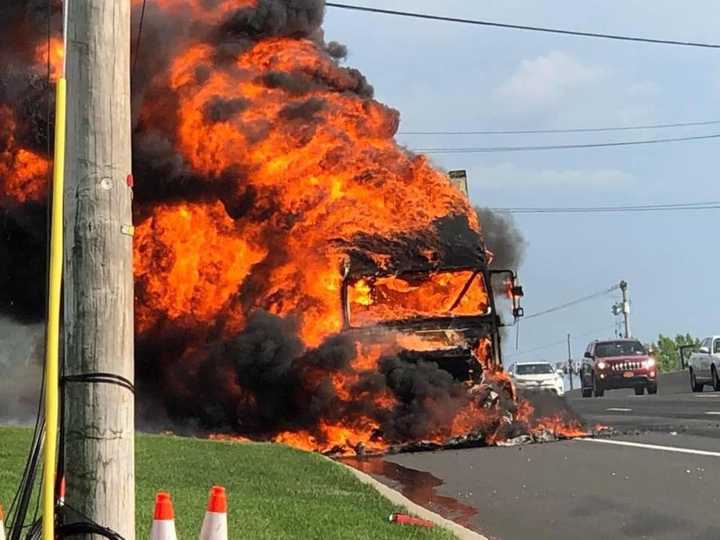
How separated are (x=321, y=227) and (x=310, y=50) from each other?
16.2ft

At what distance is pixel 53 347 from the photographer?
12.4ft

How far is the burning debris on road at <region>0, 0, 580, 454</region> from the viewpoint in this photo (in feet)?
51.6

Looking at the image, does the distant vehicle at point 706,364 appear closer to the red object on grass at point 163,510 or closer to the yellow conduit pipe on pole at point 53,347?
the red object on grass at point 163,510

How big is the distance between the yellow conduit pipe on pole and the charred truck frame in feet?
39.0

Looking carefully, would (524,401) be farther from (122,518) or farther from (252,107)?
(122,518)

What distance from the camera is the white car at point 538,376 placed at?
1353 inches

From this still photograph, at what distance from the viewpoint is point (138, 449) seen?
12570 millimetres

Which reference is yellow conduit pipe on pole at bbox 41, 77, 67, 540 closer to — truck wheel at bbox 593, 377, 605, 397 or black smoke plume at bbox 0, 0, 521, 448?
black smoke plume at bbox 0, 0, 521, 448

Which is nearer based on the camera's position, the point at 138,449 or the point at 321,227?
the point at 138,449

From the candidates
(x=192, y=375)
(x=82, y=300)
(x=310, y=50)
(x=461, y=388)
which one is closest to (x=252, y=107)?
(x=310, y=50)

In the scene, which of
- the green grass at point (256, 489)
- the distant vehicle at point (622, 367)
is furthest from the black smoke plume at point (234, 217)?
the distant vehicle at point (622, 367)

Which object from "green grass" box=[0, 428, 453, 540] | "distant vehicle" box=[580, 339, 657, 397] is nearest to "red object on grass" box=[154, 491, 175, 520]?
"green grass" box=[0, 428, 453, 540]

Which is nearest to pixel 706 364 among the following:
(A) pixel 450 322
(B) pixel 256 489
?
(A) pixel 450 322

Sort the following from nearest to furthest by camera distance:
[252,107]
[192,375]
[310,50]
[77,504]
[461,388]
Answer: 1. [77,504]
2. [461,388]
3. [192,375]
4. [252,107]
5. [310,50]
